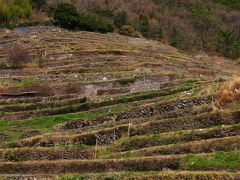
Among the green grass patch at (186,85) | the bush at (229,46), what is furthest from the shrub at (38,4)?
the green grass patch at (186,85)

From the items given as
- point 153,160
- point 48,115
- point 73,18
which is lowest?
point 73,18

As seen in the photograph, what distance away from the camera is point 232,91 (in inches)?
1062

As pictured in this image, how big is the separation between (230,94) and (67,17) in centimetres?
7218

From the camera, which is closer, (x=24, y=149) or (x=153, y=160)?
(x=153, y=160)

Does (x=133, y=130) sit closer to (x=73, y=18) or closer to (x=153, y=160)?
(x=153, y=160)

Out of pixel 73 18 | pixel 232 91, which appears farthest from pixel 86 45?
pixel 232 91

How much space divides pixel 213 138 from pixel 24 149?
357 inches

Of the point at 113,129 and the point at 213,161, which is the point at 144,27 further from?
the point at 213,161

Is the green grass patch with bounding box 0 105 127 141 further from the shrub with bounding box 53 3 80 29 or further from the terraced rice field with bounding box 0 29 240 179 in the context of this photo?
Result: the shrub with bounding box 53 3 80 29

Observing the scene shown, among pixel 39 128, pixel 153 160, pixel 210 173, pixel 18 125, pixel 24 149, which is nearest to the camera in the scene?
pixel 210 173

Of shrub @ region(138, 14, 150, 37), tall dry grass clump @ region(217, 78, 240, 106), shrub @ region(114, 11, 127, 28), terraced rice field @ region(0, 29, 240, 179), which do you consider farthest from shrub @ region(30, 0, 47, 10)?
tall dry grass clump @ region(217, 78, 240, 106)

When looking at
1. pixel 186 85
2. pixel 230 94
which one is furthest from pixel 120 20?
pixel 230 94

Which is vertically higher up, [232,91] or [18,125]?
[232,91]

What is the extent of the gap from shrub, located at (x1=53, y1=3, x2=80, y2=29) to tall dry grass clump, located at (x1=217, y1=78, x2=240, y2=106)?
71575 mm
